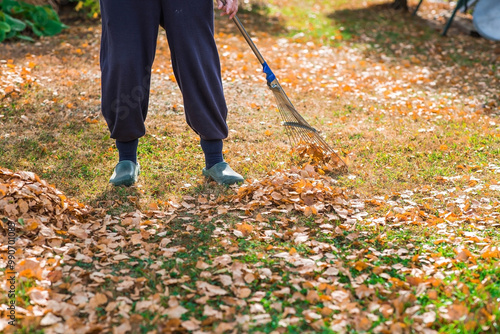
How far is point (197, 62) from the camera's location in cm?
302

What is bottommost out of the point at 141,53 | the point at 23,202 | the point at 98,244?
the point at 98,244

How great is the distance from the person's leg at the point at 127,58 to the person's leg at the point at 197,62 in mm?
123

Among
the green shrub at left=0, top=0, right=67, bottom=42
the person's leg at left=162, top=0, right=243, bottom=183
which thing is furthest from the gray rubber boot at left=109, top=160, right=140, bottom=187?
the green shrub at left=0, top=0, right=67, bottom=42

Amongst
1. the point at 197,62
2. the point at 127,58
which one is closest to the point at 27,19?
the point at 127,58

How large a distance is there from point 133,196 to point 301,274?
4.33 ft

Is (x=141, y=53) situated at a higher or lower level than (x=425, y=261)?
higher

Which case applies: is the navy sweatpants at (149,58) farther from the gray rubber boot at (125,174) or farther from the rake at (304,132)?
the rake at (304,132)

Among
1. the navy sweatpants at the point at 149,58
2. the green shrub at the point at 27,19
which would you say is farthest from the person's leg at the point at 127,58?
the green shrub at the point at 27,19

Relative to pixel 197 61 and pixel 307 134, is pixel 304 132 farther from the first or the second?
pixel 197 61

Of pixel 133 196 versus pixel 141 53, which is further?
pixel 133 196

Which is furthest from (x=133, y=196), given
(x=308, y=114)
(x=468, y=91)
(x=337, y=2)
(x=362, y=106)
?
(x=337, y=2)

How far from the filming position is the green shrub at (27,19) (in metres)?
6.66

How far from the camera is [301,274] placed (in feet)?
7.95

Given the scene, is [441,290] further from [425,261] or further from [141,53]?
[141,53]
